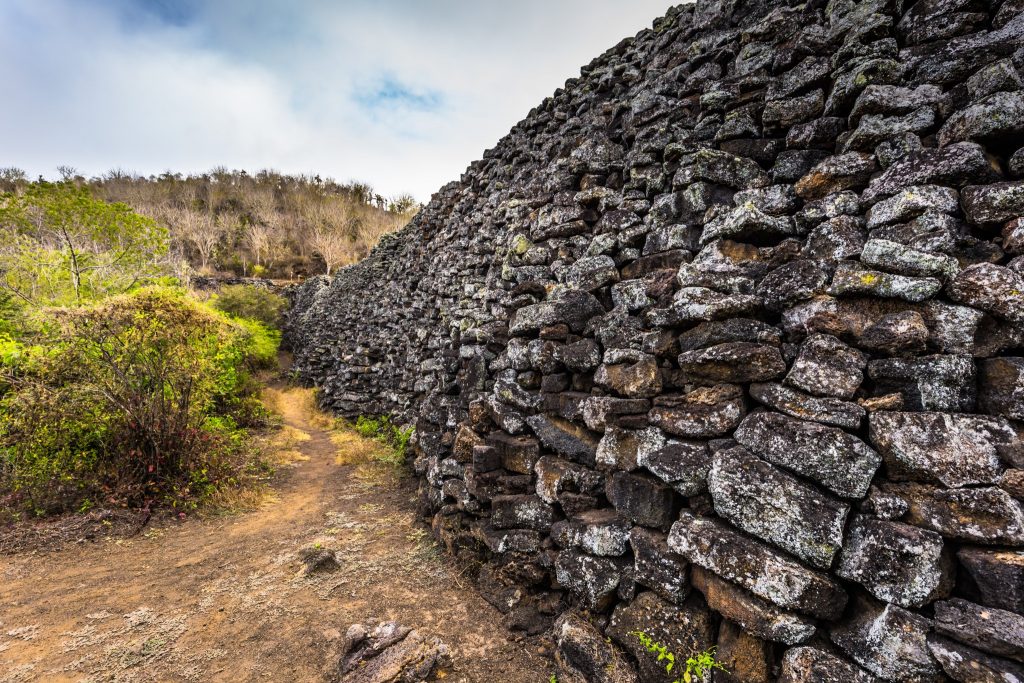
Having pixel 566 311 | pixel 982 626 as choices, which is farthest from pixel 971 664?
pixel 566 311

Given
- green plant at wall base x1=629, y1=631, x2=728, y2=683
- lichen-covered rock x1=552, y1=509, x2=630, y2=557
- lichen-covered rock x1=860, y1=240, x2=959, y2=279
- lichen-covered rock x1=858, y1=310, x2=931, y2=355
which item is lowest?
green plant at wall base x1=629, y1=631, x2=728, y2=683

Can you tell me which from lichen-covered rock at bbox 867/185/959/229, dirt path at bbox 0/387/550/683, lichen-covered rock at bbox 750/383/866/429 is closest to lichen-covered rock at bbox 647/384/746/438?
lichen-covered rock at bbox 750/383/866/429

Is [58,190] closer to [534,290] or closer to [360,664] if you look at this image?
[534,290]

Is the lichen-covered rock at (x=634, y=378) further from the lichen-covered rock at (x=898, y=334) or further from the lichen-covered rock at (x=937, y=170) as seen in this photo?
the lichen-covered rock at (x=937, y=170)

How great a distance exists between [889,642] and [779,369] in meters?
1.44

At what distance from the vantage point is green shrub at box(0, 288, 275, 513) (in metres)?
6.09

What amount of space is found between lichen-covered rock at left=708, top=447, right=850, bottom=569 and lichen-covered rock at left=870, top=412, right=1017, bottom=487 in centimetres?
39

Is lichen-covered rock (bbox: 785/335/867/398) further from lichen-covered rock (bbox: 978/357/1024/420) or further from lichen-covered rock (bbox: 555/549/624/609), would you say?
lichen-covered rock (bbox: 555/549/624/609)

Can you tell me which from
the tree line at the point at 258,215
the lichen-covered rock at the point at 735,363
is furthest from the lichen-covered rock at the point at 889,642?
the tree line at the point at 258,215

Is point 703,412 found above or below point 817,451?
above

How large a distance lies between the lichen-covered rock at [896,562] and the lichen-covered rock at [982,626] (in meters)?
0.07

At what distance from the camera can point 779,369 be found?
2684 mm

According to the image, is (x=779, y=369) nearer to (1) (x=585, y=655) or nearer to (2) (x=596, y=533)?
(2) (x=596, y=533)

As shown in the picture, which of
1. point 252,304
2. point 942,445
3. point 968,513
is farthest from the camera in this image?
point 252,304
